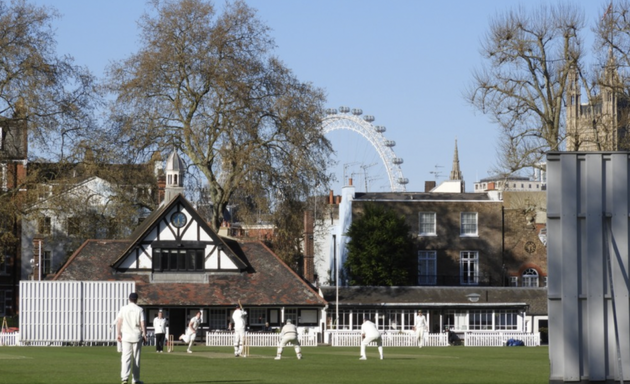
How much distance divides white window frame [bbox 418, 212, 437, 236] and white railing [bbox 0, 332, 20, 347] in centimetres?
3592

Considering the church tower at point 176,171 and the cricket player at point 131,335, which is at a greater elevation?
the church tower at point 176,171

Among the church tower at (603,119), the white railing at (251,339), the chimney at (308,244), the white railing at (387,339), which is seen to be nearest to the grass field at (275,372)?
the church tower at (603,119)

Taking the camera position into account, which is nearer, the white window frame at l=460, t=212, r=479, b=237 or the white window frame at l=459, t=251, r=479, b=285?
the white window frame at l=459, t=251, r=479, b=285

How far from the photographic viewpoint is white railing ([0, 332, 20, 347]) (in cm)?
5249

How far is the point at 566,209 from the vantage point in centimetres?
1533

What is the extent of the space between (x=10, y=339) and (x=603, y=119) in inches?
1096

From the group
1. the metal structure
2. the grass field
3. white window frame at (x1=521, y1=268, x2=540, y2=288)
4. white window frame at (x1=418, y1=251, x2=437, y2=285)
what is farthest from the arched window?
the metal structure

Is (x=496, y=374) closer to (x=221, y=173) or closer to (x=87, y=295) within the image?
(x=87, y=295)

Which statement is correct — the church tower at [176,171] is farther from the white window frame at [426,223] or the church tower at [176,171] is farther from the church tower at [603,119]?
the white window frame at [426,223]

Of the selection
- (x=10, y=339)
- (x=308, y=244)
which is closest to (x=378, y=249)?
(x=308, y=244)

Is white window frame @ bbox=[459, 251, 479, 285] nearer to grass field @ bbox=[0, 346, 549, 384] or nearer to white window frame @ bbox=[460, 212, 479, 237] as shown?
white window frame @ bbox=[460, 212, 479, 237]

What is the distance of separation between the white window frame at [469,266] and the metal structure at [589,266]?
6663cm

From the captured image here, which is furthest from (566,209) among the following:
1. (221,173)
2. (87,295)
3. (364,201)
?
(364,201)

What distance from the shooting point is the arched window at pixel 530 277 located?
81125mm
